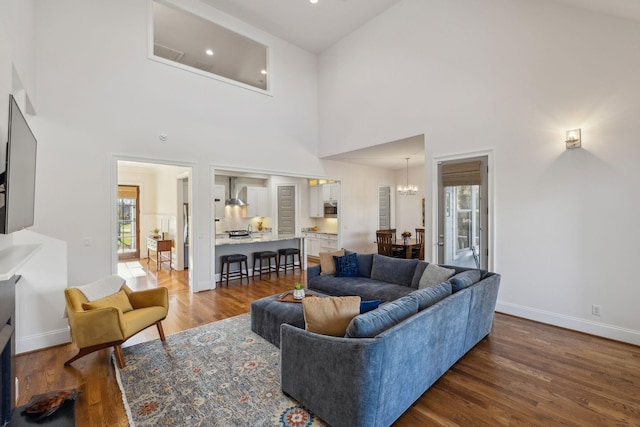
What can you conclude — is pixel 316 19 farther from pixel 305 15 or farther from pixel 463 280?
pixel 463 280

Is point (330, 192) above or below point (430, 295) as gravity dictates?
above

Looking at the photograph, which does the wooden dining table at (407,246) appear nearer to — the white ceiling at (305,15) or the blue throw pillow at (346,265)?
the blue throw pillow at (346,265)

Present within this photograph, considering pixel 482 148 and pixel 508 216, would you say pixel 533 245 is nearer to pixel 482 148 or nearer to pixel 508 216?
pixel 508 216

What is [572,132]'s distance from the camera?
3.51 m

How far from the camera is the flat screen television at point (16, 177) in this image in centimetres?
161

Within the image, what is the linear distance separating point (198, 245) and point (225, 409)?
11.9 feet

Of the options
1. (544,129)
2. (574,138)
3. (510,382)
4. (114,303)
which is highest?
(544,129)

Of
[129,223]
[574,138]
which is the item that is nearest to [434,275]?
[574,138]

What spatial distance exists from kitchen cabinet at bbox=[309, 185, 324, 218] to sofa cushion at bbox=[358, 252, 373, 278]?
415 cm

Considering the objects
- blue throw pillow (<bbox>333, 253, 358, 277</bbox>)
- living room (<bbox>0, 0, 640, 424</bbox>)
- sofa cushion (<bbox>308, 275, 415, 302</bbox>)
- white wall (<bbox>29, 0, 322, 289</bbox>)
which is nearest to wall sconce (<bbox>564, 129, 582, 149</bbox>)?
living room (<bbox>0, 0, 640, 424</bbox>)

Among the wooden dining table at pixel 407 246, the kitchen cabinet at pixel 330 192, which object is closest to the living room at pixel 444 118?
the wooden dining table at pixel 407 246

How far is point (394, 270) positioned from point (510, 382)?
1.97 m

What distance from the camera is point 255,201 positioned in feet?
28.4

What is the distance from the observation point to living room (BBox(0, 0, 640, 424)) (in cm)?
329
